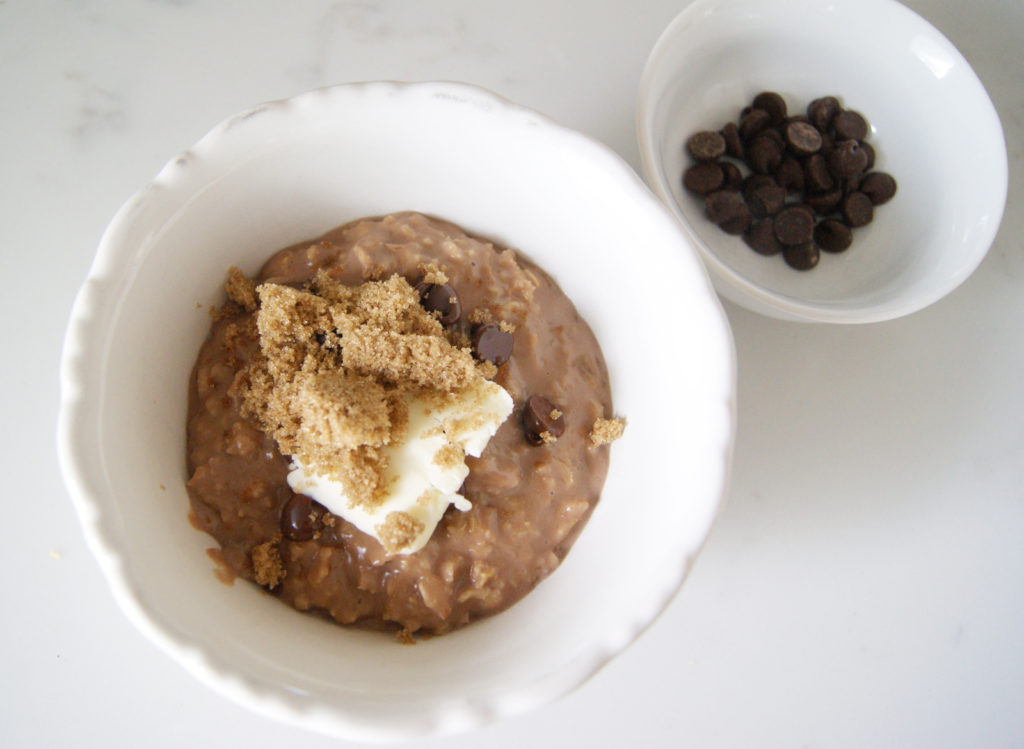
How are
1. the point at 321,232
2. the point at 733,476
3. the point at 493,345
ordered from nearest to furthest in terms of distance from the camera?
the point at 493,345, the point at 321,232, the point at 733,476

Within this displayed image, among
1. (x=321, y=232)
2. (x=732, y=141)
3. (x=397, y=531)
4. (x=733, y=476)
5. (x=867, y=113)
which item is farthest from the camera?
(x=867, y=113)

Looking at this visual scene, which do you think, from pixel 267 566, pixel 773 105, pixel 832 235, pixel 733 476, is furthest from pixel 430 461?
pixel 773 105

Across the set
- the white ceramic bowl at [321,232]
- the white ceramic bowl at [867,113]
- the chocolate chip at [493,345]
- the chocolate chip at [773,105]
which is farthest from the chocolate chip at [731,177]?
the chocolate chip at [493,345]

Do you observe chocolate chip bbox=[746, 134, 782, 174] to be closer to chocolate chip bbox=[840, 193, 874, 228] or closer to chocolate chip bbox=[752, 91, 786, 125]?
chocolate chip bbox=[752, 91, 786, 125]

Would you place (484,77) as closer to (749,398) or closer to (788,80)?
(788,80)

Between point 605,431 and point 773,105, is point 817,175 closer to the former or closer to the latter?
point 773,105

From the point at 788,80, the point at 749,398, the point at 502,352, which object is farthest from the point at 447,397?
the point at 788,80
